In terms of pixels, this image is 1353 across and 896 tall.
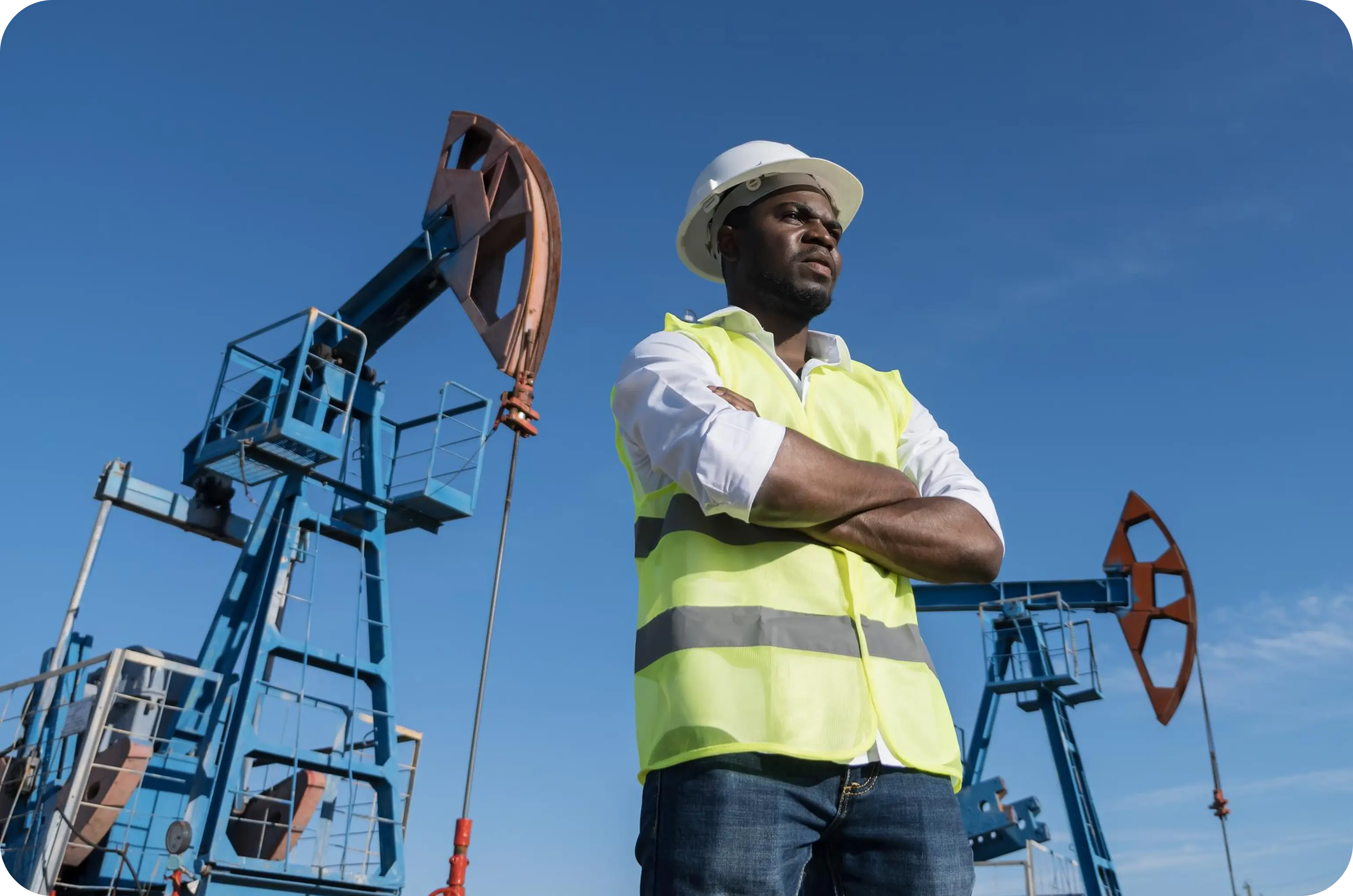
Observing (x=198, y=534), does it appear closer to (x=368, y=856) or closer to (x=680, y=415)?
(x=368, y=856)

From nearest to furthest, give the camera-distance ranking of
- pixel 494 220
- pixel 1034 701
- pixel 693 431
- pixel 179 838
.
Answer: pixel 693 431
pixel 179 838
pixel 494 220
pixel 1034 701

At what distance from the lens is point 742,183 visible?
2.34m

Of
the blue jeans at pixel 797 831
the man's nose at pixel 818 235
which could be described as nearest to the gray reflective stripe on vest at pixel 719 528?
the blue jeans at pixel 797 831

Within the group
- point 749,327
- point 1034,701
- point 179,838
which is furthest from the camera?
point 1034,701

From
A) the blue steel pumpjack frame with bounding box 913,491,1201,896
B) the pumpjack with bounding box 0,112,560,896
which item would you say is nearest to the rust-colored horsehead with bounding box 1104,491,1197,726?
the blue steel pumpjack frame with bounding box 913,491,1201,896

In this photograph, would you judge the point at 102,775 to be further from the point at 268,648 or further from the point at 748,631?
the point at 748,631

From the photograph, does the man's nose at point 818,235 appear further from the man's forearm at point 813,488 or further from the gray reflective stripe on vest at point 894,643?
the gray reflective stripe on vest at point 894,643

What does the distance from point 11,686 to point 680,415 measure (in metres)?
10.9

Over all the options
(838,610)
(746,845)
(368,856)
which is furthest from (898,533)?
(368,856)

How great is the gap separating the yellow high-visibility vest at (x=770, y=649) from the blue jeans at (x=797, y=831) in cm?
4

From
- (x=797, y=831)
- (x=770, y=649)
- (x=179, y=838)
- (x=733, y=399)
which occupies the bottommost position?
(x=797, y=831)

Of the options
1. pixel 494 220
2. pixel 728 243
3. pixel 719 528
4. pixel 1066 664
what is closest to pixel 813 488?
pixel 719 528

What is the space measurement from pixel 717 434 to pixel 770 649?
342 millimetres

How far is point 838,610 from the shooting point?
1.73 metres
